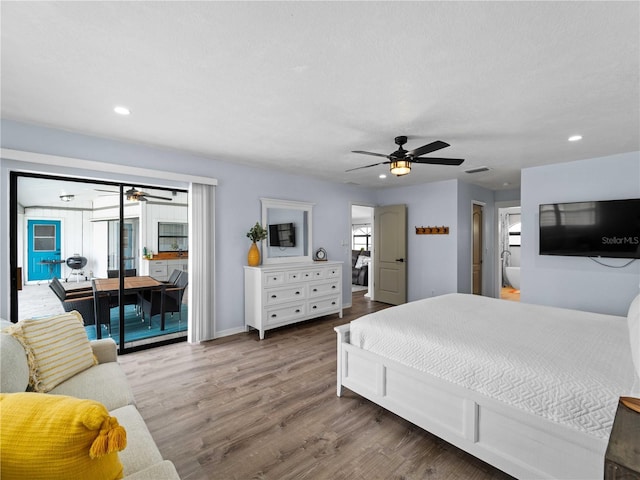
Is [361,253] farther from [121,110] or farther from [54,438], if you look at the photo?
[54,438]

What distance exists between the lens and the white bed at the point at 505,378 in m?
1.47

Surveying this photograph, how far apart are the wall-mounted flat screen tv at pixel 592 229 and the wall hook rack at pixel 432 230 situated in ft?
4.83

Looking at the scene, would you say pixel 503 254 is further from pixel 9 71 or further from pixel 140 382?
pixel 9 71

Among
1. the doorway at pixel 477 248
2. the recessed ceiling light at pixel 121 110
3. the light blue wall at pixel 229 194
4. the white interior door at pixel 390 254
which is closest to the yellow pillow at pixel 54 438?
the recessed ceiling light at pixel 121 110

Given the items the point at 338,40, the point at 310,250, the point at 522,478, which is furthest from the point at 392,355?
the point at 310,250

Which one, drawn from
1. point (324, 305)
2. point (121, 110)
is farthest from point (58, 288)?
point (324, 305)

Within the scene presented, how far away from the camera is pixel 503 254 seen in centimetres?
882

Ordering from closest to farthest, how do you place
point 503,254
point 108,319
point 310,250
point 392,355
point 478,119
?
1. point 392,355
2. point 478,119
3. point 108,319
4. point 310,250
5. point 503,254

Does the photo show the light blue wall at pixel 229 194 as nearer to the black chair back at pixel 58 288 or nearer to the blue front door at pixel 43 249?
the blue front door at pixel 43 249

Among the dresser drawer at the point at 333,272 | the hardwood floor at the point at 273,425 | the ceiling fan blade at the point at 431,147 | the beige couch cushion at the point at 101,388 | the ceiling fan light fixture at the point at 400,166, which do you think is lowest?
the hardwood floor at the point at 273,425

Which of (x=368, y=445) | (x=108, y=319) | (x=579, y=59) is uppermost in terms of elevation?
(x=579, y=59)

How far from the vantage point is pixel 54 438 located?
774 mm

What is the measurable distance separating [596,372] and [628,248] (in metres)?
3.13

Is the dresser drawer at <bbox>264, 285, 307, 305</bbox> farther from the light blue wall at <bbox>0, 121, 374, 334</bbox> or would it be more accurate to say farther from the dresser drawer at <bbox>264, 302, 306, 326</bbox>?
the light blue wall at <bbox>0, 121, 374, 334</bbox>
